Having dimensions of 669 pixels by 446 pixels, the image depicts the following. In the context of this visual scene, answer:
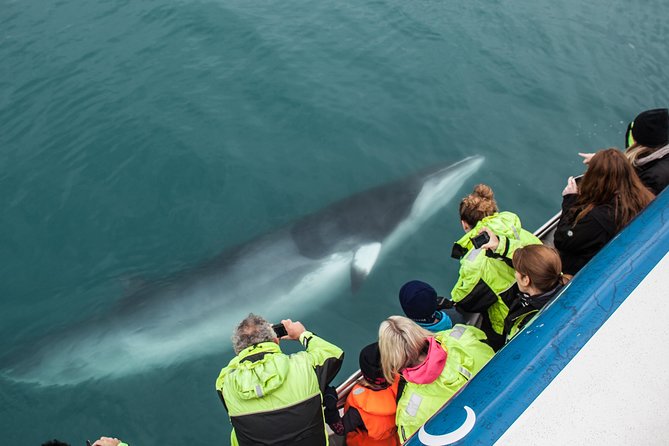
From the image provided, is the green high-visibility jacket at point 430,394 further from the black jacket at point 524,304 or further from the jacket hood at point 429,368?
the black jacket at point 524,304

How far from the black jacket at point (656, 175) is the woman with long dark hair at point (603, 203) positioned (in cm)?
43

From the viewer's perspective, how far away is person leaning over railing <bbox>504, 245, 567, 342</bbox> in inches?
182

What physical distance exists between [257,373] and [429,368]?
4.59 feet

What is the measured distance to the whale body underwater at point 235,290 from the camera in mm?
8062

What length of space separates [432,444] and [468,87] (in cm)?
1144

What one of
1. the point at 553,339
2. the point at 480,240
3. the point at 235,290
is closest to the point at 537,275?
the point at 553,339

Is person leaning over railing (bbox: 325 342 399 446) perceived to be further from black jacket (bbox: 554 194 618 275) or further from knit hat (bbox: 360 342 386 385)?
black jacket (bbox: 554 194 618 275)

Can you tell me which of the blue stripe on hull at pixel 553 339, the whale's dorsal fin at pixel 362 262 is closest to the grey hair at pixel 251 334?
the blue stripe on hull at pixel 553 339

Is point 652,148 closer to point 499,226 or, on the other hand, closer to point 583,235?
point 583,235

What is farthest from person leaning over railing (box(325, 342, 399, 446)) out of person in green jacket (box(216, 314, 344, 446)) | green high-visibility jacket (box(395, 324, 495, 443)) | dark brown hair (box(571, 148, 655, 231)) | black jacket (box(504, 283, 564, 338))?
dark brown hair (box(571, 148, 655, 231))

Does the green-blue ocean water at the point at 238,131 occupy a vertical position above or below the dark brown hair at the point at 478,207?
below

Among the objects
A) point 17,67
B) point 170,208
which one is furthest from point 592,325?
point 17,67

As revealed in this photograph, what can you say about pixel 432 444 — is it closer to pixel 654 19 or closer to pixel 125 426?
pixel 125 426

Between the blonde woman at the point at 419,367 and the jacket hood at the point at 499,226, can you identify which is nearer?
the blonde woman at the point at 419,367
